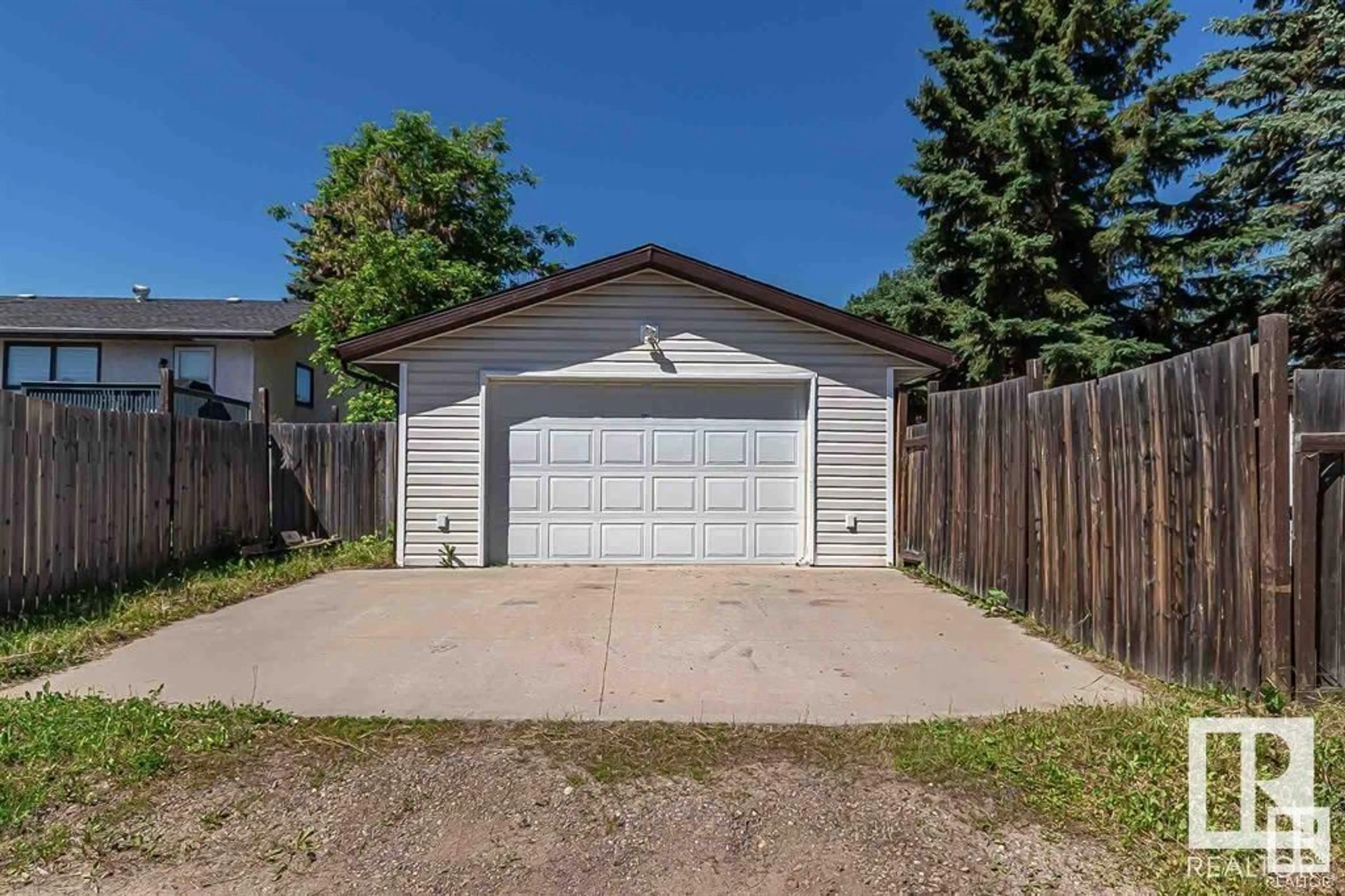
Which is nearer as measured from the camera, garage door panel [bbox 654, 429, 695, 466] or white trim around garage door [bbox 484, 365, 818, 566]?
white trim around garage door [bbox 484, 365, 818, 566]

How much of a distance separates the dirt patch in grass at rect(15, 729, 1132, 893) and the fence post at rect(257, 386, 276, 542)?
762 centimetres

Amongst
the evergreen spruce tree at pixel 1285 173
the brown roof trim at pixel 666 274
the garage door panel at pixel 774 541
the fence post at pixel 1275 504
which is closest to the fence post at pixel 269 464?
the brown roof trim at pixel 666 274

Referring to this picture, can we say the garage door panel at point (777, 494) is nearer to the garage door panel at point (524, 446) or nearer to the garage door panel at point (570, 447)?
the garage door panel at point (570, 447)

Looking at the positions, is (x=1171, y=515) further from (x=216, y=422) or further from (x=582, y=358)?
(x=216, y=422)

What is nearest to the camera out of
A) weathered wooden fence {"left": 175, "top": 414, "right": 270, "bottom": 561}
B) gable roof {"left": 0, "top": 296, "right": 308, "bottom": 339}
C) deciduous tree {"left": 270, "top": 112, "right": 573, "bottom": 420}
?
weathered wooden fence {"left": 175, "top": 414, "right": 270, "bottom": 561}

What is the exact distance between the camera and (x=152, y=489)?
7180 mm

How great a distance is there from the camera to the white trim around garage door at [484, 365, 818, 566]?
8383mm

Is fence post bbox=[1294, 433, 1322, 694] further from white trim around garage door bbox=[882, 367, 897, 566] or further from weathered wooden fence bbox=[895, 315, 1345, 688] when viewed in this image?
white trim around garage door bbox=[882, 367, 897, 566]

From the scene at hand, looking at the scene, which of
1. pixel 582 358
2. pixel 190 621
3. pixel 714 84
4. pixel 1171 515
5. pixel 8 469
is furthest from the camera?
pixel 714 84

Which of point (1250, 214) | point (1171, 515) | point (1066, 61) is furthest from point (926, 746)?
point (1066, 61)

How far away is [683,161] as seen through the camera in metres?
17.9

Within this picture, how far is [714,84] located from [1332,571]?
48.4ft

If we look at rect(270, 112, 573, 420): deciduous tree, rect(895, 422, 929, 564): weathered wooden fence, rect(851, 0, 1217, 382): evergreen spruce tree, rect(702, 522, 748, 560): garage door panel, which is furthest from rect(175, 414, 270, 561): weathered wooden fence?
rect(851, 0, 1217, 382): evergreen spruce tree

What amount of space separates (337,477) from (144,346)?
32.7ft
